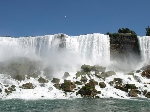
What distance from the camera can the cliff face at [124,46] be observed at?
4644 cm

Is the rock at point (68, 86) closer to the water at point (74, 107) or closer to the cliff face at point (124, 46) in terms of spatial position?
the water at point (74, 107)

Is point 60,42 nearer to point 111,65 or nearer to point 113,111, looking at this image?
point 111,65

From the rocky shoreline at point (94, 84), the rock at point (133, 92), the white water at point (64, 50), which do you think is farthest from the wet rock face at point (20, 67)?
the rock at point (133, 92)

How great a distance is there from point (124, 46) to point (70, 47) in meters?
9.20

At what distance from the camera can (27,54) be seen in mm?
45500

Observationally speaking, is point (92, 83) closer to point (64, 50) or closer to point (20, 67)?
point (20, 67)

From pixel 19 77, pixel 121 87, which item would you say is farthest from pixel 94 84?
pixel 19 77

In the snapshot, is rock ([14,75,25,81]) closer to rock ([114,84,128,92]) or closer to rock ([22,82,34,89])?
rock ([22,82,34,89])

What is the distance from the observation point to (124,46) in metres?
46.8

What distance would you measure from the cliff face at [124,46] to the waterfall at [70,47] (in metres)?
1.57

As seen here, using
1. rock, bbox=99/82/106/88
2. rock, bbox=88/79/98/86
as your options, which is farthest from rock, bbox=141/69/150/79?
rock, bbox=88/79/98/86

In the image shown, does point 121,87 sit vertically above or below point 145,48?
below

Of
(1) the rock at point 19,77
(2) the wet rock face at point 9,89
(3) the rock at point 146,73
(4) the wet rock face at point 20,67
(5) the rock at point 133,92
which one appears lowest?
(5) the rock at point 133,92

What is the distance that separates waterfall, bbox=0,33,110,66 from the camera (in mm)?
44375
